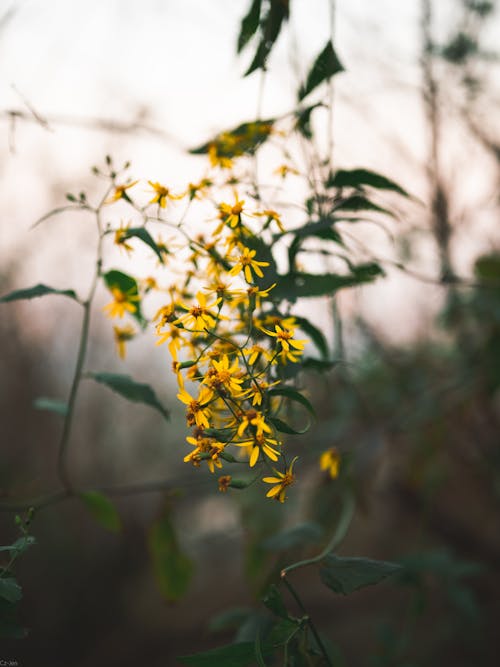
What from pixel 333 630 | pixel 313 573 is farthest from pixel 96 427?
pixel 333 630

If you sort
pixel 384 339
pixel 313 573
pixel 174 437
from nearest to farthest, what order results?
pixel 384 339 → pixel 313 573 → pixel 174 437

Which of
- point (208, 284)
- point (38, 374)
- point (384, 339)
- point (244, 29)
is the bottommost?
point (38, 374)

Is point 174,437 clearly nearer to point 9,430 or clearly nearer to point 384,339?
point 9,430

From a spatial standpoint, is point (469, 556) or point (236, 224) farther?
point (469, 556)

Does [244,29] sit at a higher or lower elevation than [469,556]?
higher

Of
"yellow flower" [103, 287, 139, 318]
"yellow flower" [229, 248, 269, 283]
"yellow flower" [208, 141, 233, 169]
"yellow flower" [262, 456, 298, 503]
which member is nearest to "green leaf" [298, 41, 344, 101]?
"yellow flower" [208, 141, 233, 169]

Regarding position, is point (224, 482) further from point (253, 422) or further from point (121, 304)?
point (121, 304)

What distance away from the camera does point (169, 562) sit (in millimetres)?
944

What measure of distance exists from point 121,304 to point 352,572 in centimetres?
43

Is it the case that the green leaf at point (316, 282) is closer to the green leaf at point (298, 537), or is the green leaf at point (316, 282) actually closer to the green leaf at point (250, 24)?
the green leaf at point (250, 24)

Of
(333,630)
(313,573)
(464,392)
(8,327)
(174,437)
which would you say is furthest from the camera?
(174,437)

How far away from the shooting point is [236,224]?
1.87 ft

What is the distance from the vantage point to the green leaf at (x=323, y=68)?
0.59 meters

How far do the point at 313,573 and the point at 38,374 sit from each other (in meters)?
1.62
